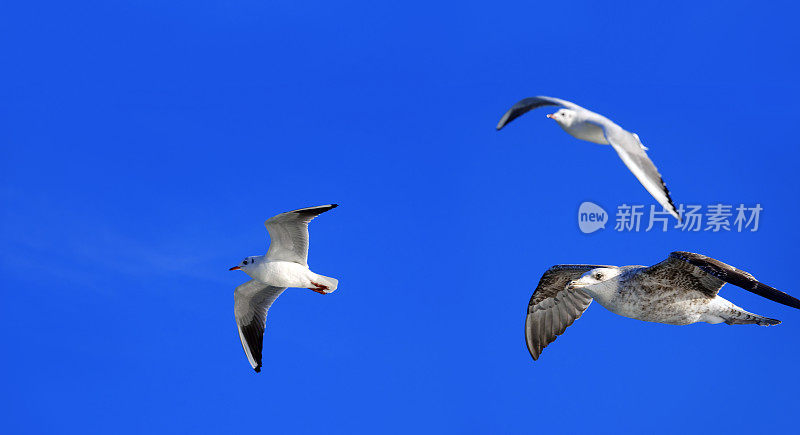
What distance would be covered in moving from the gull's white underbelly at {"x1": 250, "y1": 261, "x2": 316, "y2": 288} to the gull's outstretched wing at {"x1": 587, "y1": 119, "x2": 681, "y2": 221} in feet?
15.0

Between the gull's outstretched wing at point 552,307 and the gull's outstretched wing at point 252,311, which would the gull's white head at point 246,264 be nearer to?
the gull's outstretched wing at point 252,311

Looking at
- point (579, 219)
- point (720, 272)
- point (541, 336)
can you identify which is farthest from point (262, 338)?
point (720, 272)

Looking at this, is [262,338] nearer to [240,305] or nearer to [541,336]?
[240,305]

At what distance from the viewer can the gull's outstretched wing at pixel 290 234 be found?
970 cm

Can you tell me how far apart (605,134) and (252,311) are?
6.45 meters

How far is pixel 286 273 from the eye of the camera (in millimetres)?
10156

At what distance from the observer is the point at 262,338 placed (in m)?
11.3

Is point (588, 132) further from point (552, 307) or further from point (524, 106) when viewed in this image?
point (552, 307)

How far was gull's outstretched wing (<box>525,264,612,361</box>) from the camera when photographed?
9617 mm

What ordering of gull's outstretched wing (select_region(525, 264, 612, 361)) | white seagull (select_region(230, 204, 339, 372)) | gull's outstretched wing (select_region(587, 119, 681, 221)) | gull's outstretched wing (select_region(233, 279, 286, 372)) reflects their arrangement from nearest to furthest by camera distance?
1. gull's outstretched wing (select_region(587, 119, 681, 221))
2. gull's outstretched wing (select_region(525, 264, 612, 361))
3. white seagull (select_region(230, 204, 339, 372))
4. gull's outstretched wing (select_region(233, 279, 286, 372))

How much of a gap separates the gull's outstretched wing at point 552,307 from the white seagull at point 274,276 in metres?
A: 2.73

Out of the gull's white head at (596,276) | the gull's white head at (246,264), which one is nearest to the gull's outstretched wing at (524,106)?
the gull's white head at (596,276)

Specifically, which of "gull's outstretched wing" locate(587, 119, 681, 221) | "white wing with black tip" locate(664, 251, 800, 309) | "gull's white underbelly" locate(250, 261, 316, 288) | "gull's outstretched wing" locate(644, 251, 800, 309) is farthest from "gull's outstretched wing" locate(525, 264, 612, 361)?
"gull's white underbelly" locate(250, 261, 316, 288)

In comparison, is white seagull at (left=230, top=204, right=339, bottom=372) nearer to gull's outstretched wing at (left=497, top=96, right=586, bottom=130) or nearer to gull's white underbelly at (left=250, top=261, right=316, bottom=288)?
gull's white underbelly at (left=250, top=261, right=316, bottom=288)
